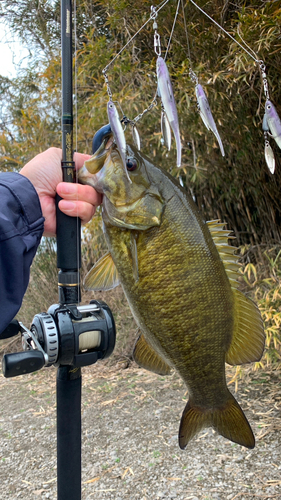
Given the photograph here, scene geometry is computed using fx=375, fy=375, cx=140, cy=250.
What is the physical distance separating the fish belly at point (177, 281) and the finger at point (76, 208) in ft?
0.26

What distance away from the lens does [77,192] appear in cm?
101

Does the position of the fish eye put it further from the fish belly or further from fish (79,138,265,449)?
the fish belly

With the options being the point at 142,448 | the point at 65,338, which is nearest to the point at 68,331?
the point at 65,338

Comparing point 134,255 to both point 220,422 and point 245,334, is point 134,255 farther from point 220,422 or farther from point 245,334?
point 220,422

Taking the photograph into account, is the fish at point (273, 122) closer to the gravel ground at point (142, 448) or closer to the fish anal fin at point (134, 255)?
the fish anal fin at point (134, 255)

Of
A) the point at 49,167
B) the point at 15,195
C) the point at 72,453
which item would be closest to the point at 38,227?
the point at 15,195

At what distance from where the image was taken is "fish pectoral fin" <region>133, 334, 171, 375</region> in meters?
1.09

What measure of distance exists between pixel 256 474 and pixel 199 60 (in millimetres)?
2696

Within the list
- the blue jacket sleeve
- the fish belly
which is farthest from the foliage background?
the blue jacket sleeve

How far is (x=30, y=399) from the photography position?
3750 millimetres

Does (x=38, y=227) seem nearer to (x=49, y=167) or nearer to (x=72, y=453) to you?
(x=49, y=167)

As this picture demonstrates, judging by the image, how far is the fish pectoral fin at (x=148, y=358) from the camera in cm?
109

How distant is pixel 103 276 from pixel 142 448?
209 cm

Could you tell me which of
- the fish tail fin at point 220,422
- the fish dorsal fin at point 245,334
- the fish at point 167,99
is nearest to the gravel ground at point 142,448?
the fish tail fin at point 220,422
